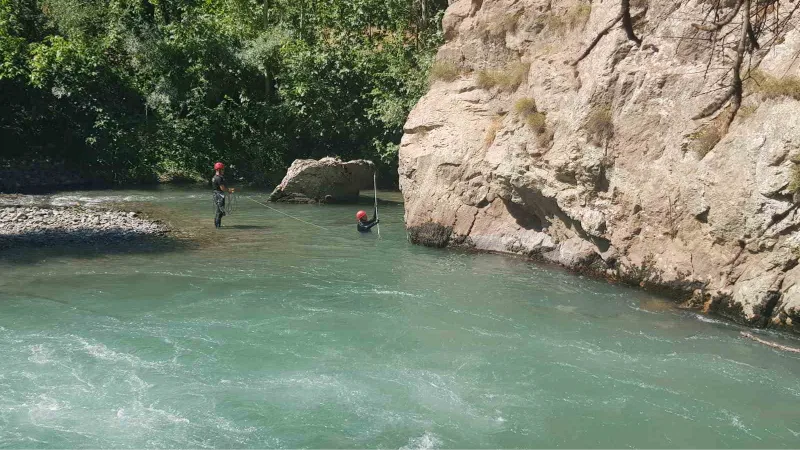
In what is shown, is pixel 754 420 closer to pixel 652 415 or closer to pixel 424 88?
pixel 652 415

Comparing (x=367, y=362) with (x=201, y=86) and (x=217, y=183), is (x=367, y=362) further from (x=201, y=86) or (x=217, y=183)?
(x=201, y=86)

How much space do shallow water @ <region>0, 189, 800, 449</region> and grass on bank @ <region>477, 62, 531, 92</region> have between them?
12.9 feet

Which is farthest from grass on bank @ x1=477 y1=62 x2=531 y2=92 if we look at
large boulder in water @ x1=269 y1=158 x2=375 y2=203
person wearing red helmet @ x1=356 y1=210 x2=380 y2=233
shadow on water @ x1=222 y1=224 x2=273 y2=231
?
large boulder in water @ x1=269 y1=158 x2=375 y2=203

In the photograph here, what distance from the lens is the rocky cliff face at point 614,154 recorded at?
1063 centimetres

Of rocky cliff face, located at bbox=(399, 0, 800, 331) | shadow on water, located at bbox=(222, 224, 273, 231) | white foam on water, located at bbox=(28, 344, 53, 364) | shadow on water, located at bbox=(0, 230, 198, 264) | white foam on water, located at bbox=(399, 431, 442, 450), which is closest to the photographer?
white foam on water, located at bbox=(399, 431, 442, 450)

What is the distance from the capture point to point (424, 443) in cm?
725

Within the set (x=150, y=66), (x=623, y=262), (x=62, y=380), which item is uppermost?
(x=150, y=66)

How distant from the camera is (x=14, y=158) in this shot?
1056 inches

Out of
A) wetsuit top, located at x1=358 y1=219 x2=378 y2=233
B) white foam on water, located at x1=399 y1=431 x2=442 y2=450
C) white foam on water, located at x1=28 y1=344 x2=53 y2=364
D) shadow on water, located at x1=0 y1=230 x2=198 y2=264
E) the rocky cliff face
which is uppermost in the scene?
the rocky cliff face

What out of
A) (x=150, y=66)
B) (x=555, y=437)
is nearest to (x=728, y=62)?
(x=555, y=437)

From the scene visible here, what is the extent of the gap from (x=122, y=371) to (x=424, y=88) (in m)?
18.2

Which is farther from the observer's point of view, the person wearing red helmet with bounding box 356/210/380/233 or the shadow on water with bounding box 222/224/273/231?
the shadow on water with bounding box 222/224/273/231

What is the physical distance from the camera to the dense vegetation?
2730cm

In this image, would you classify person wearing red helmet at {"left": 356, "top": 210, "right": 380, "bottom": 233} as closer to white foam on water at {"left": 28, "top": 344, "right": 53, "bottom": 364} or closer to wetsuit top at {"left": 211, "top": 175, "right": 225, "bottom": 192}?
wetsuit top at {"left": 211, "top": 175, "right": 225, "bottom": 192}
